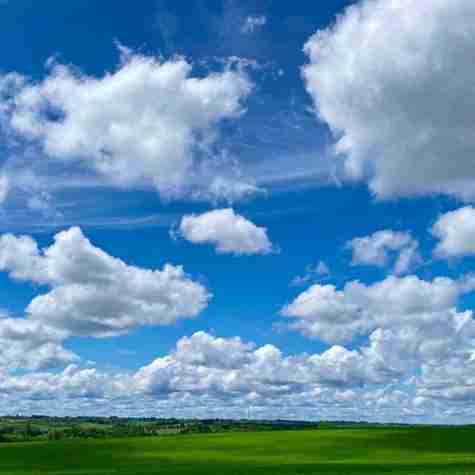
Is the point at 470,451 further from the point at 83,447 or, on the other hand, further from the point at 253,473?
the point at 83,447

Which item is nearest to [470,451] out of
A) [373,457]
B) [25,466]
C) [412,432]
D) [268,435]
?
[373,457]

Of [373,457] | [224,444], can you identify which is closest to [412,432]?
[224,444]

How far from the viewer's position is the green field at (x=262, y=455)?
7112cm

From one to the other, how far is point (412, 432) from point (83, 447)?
6587 centimetres

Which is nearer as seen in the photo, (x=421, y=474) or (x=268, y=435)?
(x=421, y=474)

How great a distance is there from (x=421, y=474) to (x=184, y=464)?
35.7 metres

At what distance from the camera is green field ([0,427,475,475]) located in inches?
2800

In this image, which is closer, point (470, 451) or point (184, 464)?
point (184, 464)

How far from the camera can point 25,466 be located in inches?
3401

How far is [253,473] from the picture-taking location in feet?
213

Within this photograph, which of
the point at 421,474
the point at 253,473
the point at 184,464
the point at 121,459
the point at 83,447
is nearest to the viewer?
the point at 421,474

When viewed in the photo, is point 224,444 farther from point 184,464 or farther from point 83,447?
point 184,464

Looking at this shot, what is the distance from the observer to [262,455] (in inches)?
3861

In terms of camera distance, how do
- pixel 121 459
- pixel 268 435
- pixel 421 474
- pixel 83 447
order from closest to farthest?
pixel 421 474, pixel 121 459, pixel 83 447, pixel 268 435
